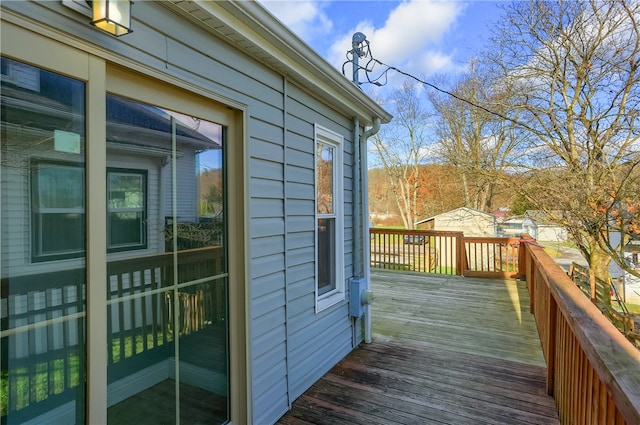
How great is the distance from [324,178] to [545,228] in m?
7.84

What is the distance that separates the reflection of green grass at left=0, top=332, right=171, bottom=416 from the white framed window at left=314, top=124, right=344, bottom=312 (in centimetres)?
193

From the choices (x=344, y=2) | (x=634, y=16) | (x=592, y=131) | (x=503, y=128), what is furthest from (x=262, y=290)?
(x=503, y=128)

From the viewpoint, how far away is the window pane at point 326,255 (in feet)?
10.5

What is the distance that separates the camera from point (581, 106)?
756 cm

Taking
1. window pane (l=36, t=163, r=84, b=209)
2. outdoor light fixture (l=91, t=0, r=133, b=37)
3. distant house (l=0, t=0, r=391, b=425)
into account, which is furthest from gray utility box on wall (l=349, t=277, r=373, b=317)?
outdoor light fixture (l=91, t=0, r=133, b=37)

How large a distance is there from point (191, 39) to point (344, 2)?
5.09m

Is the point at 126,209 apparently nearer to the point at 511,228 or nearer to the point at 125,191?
the point at 125,191

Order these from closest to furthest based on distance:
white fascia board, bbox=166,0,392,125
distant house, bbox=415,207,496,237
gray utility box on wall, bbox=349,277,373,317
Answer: white fascia board, bbox=166,0,392,125 < gray utility box on wall, bbox=349,277,373,317 < distant house, bbox=415,207,496,237

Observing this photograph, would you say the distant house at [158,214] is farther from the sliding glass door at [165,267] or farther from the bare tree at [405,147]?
the bare tree at [405,147]

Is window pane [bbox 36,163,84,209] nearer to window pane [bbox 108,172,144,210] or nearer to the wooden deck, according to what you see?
window pane [bbox 108,172,144,210]

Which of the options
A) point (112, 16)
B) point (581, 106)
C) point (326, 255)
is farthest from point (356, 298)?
point (581, 106)

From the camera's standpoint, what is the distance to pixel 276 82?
2.48 m

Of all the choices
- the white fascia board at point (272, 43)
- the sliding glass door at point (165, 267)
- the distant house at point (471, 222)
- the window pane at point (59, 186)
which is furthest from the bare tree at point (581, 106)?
the window pane at point (59, 186)

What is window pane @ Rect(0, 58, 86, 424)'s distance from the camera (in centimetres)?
115
